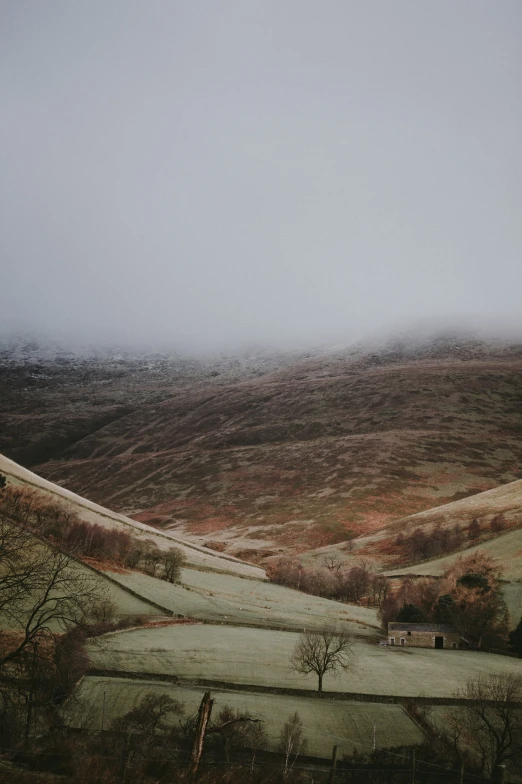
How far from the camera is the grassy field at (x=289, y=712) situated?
850 inches

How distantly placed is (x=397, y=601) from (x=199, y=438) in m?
141

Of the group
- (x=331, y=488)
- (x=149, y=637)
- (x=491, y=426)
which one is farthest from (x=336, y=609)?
(x=491, y=426)

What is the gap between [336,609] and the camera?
2173 inches

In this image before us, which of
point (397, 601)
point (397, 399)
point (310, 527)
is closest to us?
Answer: point (397, 601)

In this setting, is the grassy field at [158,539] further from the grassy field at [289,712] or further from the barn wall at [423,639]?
the grassy field at [289,712]

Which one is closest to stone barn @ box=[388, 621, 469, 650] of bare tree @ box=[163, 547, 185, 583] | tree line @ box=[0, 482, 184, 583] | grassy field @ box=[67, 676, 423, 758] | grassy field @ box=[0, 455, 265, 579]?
grassy field @ box=[67, 676, 423, 758]

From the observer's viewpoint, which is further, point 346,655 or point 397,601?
point 397,601

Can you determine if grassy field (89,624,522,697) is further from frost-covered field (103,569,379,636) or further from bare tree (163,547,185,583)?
bare tree (163,547,185,583)

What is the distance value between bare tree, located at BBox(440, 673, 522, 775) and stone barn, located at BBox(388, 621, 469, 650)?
14.9 meters

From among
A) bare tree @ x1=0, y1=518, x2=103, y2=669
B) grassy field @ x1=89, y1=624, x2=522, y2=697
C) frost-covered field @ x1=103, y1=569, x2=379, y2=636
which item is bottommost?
frost-covered field @ x1=103, y1=569, x2=379, y2=636

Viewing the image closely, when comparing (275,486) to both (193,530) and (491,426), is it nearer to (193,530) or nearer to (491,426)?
(193,530)

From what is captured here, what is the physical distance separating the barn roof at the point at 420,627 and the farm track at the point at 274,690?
1687 cm

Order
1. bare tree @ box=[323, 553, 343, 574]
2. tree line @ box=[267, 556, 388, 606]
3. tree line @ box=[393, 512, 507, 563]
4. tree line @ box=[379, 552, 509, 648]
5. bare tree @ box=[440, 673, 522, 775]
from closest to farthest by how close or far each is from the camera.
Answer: bare tree @ box=[440, 673, 522, 775], tree line @ box=[379, 552, 509, 648], tree line @ box=[267, 556, 388, 606], tree line @ box=[393, 512, 507, 563], bare tree @ box=[323, 553, 343, 574]

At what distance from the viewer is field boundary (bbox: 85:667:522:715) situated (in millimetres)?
26344
